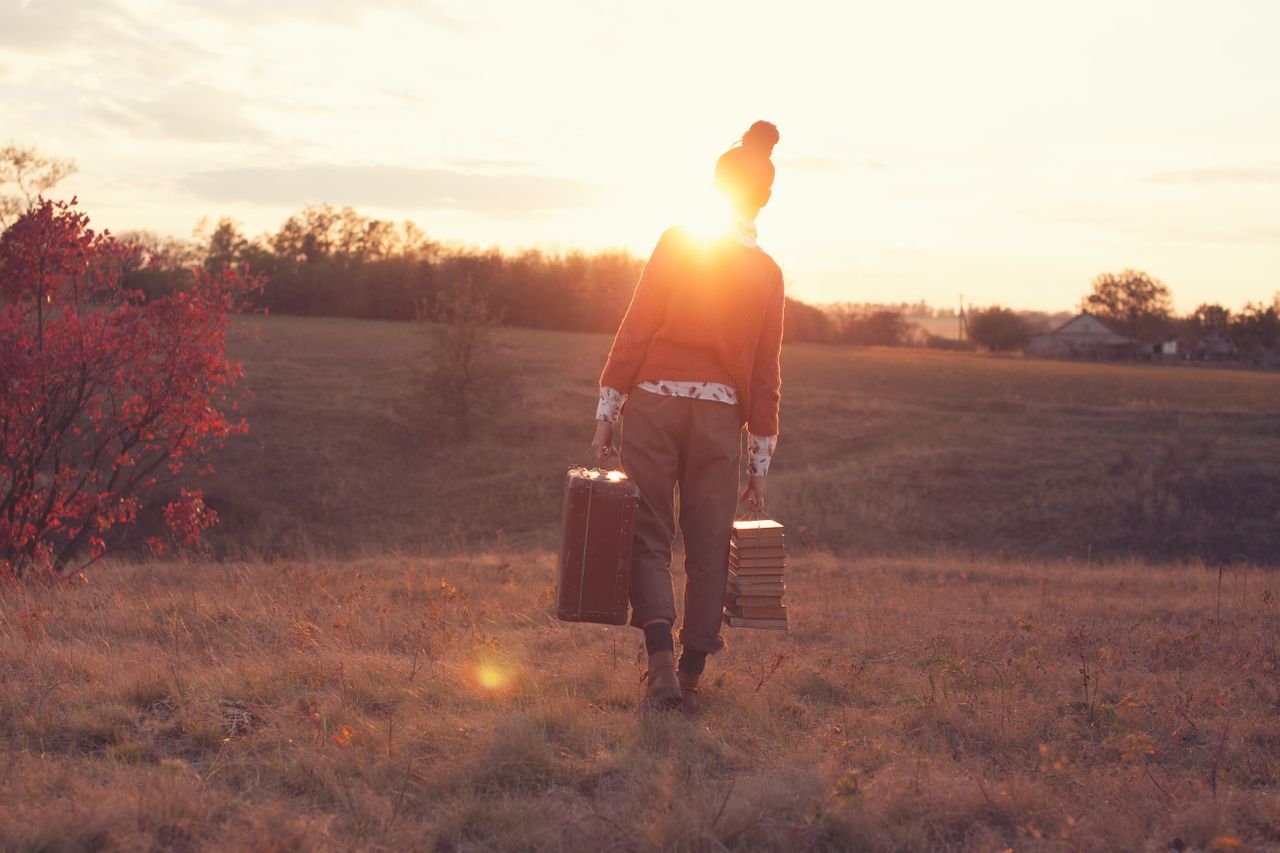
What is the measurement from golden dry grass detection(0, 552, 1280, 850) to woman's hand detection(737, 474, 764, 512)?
0.84 metres

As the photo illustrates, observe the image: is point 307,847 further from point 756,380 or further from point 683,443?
point 756,380

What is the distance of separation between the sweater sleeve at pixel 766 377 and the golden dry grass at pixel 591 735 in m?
1.22

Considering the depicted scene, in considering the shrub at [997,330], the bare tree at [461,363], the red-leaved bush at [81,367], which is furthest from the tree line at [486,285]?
the red-leaved bush at [81,367]

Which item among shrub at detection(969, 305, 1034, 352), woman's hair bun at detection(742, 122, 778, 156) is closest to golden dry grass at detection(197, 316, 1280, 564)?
woman's hair bun at detection(742, 122, 778, 156)

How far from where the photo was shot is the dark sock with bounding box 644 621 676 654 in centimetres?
451

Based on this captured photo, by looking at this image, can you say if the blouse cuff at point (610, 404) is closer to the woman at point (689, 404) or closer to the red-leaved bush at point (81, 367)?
the woman at point (689, 404)

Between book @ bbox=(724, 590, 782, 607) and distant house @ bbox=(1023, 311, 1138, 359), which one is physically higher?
distant house @ bbox=(1023, 311, 1138, 359)

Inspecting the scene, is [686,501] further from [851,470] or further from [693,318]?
[851,470]

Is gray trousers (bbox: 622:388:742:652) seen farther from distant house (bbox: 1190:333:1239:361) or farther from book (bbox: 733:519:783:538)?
distant house (bbox: 1190:333:1239:361)

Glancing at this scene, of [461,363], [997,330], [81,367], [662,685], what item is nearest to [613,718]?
[662,685]

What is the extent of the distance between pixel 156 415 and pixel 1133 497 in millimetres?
22158

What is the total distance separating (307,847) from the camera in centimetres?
292

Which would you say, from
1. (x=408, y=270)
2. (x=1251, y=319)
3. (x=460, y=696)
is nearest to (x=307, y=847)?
(x=460, y=696)

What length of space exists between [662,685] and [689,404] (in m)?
1.19
